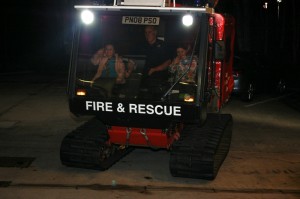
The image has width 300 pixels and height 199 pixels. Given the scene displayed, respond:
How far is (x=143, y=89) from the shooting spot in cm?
746

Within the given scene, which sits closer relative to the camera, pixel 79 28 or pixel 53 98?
pixel 79 28

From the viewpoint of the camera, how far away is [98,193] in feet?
23.6

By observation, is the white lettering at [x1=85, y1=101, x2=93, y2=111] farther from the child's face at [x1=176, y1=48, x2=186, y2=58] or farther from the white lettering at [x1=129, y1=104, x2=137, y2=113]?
the child's face at [x1=176, y1=48, x2=186, y2=58]

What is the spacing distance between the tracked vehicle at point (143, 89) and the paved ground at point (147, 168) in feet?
1.11

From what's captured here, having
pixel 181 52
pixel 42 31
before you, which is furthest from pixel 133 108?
pixel 42 31

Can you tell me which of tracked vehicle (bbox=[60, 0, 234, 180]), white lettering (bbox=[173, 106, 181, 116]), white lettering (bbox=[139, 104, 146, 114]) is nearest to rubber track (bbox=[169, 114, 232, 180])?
tracked vehicle (bbox=[60, 0, 234, 180])

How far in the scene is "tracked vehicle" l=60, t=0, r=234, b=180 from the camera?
7.27 m

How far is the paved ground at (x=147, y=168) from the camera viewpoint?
7316 millimetres

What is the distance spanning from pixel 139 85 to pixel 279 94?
1271 centimetres

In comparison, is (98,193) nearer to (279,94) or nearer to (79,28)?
(79,28)

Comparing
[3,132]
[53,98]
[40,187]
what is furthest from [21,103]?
[40,187]

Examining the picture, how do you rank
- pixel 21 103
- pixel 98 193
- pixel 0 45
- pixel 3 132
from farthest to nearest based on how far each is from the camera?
pixel 0 45 → pixel 21 103 → pixel 3 132 → pixel 98 193

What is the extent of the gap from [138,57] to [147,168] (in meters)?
2.14

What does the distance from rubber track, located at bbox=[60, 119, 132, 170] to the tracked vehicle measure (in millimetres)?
17
